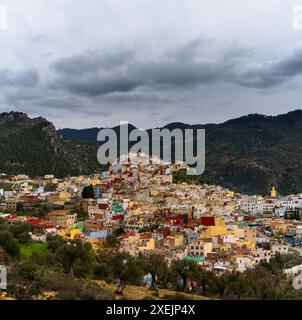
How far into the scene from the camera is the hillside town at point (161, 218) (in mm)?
23453

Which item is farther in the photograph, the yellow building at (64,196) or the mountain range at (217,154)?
the mountain range at (217,154)

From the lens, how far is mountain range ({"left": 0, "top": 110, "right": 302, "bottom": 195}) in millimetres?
70625

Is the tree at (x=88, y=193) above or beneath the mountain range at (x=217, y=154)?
beneath

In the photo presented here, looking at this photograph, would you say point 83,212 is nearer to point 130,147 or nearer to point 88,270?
point 88,270

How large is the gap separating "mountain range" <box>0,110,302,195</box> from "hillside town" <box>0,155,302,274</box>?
13.6 meters

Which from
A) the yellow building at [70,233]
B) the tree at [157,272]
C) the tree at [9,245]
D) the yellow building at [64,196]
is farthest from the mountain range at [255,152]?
the tree at [157,272]

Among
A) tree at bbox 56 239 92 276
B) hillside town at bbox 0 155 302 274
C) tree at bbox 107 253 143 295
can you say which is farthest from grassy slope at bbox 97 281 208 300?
hillside town at bbox 0 155 302 274

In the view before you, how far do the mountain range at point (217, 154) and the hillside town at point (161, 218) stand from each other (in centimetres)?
1364

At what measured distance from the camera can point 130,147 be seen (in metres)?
76.4

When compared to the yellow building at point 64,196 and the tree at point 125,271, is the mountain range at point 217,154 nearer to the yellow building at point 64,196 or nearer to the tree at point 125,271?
the yellow building at point 64,196

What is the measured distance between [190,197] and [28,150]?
38.5 meters
